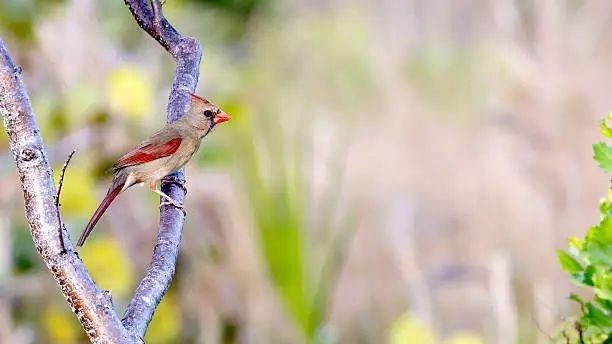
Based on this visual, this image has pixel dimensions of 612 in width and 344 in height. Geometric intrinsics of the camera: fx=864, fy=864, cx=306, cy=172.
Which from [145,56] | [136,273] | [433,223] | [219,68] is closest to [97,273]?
[136,273]

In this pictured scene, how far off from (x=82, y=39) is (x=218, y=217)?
1.37 metres

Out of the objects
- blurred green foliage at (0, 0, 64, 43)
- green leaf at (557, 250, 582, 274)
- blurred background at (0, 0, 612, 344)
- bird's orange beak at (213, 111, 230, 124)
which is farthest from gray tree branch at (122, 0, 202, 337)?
blurred green foliage at (0, 0, 64, 43)

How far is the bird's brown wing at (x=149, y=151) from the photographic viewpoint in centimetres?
142

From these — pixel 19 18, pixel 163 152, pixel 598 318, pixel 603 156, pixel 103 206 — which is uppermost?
pixel 19 18

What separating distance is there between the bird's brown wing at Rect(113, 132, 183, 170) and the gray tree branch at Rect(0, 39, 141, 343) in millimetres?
530

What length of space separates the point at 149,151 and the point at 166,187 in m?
Result: 0.08

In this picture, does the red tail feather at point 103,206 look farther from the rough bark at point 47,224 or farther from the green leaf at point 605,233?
the green leaf at point 605,233

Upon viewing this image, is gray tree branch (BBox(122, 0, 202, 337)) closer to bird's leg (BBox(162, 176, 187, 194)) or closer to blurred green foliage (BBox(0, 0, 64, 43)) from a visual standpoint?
bird's leg (BBox(162, 176, 187, 194))

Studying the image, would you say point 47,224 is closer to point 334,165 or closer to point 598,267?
point 598,267

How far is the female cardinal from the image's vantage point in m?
1.42

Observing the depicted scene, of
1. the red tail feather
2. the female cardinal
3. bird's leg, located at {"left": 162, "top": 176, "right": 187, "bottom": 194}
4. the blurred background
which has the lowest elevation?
the red tail feather

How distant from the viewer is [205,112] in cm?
147

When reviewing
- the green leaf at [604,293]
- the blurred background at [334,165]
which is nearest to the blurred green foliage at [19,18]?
the blurred background at [334,165]

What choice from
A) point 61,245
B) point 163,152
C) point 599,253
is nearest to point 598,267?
point 599,253
